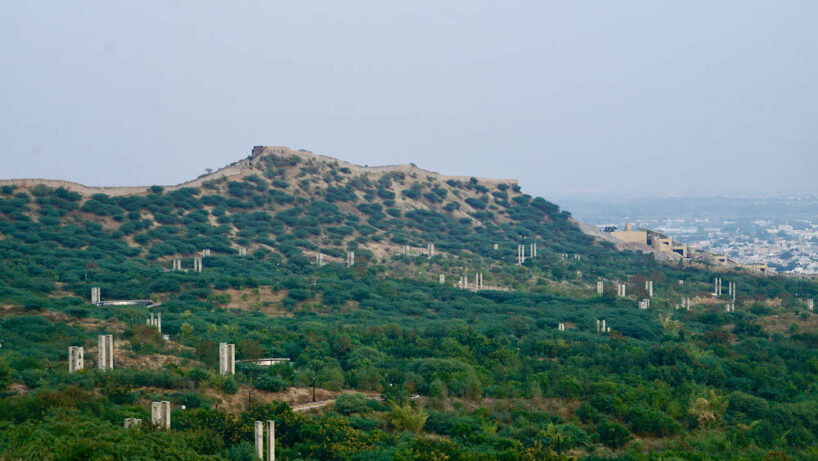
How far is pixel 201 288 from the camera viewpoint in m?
Result: 40.4

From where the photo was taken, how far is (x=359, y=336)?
32031 mm

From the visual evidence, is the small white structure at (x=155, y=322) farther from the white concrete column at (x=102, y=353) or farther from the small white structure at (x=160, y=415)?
the small white structure at (x=160, y=415)

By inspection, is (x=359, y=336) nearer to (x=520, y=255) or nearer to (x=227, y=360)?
(x=227, y=360)

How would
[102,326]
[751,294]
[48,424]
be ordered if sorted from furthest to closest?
[751,294] → [102,326] → [48,424]

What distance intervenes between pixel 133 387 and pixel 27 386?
8.16 ft

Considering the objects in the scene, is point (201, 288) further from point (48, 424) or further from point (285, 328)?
point (48, 424)

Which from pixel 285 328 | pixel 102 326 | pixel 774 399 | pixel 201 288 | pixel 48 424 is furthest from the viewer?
pixel 201 288

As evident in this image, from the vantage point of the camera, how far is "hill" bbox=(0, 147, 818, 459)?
68.4 feet

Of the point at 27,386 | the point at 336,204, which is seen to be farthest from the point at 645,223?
the point at 27,386

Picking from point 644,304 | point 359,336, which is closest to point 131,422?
point 359,336

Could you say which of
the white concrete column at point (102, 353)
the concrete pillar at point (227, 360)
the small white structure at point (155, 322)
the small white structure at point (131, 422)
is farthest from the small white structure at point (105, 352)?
the small white structure at point (131, 422)

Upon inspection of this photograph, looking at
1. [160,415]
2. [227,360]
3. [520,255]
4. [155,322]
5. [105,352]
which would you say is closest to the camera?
[160,415]

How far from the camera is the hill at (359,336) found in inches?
821

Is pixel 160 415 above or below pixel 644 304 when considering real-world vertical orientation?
below
